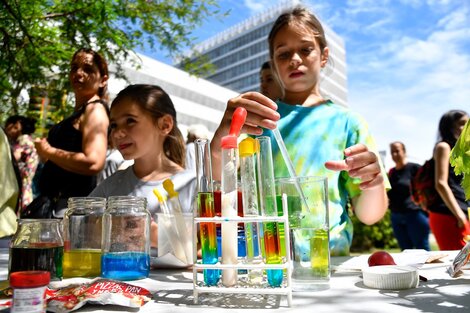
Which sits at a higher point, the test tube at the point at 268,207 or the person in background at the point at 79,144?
the person in background at the point at 79,144

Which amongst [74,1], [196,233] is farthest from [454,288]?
[74,1]

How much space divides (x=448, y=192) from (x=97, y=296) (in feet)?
10.3

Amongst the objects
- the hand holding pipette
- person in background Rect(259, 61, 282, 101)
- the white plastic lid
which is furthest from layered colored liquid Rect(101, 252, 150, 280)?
person in background Rect(259, 61, 282, 101)

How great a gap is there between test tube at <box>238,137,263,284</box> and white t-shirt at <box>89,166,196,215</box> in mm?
919

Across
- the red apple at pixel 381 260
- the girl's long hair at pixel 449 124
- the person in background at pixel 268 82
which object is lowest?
the red apple at pixel 381 260

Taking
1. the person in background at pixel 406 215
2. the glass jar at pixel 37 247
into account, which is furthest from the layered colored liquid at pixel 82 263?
the person in background at pixel 406 215

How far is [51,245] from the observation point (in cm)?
91

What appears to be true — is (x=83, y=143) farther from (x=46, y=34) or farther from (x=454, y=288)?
(x=46, y=34)

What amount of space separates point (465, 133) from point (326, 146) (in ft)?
2.64

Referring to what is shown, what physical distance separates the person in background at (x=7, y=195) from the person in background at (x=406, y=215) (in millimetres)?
4169

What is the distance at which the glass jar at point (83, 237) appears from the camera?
1.05 meters

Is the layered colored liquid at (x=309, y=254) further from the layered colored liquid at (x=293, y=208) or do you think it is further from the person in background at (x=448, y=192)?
the person in background at (x=448, y=192)

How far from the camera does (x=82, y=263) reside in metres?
1.05

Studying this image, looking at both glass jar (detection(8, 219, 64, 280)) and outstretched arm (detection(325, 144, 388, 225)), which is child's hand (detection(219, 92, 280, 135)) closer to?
outstretched arm (detection(325, 144, 388, 225))
